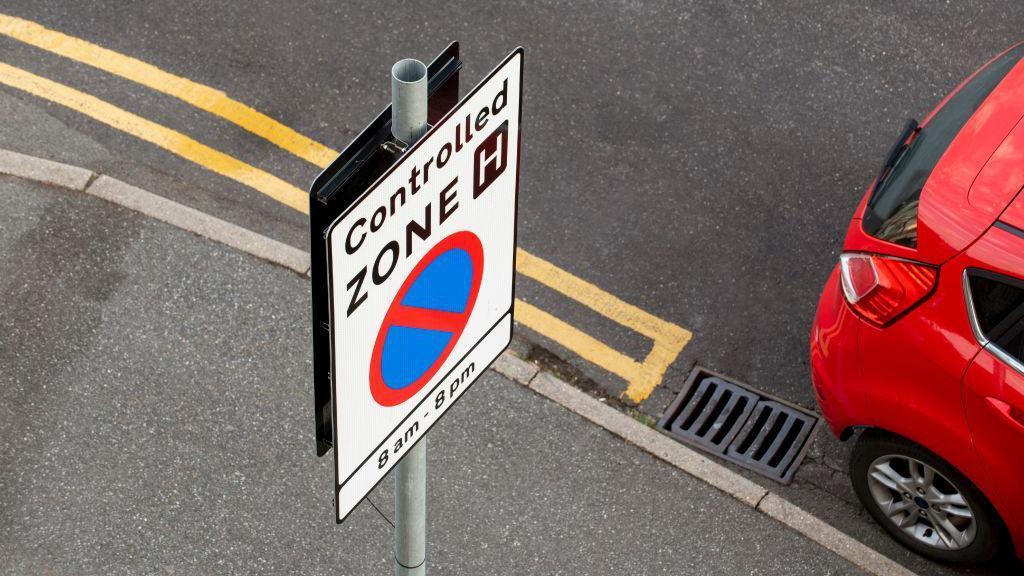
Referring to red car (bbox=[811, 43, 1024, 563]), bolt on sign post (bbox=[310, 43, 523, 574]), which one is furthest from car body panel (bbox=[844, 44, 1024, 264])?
bolt on sign post (bbox=[310, 43, 523, 574])

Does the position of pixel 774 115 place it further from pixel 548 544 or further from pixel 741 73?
pixel 548 544

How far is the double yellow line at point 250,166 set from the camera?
6.25 m

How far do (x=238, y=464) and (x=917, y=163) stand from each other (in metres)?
3.28

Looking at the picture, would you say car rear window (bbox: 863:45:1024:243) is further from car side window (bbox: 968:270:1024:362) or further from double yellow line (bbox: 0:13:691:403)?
double yellow line (bbox: 0:13:691:403)

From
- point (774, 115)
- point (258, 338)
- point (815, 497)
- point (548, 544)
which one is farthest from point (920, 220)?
point (258, 338)

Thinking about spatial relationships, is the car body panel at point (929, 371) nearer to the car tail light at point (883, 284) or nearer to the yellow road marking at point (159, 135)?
the car tail light at point (883, 284)

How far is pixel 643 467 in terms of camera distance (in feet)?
18.8

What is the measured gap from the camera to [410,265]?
8.50ft

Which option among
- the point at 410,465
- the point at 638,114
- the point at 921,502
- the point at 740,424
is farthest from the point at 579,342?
the point at 410,465

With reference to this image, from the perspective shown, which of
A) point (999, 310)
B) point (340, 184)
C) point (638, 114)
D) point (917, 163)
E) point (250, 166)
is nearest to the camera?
point (340, 184)

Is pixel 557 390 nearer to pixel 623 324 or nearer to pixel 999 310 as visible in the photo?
pixel 623 324

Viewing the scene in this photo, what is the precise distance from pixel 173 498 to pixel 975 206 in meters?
3.61

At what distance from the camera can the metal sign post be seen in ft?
7.89

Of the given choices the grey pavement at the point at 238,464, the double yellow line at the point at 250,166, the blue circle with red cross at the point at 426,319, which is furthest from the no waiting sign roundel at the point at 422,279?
the double yellow line at the point at 250,166
